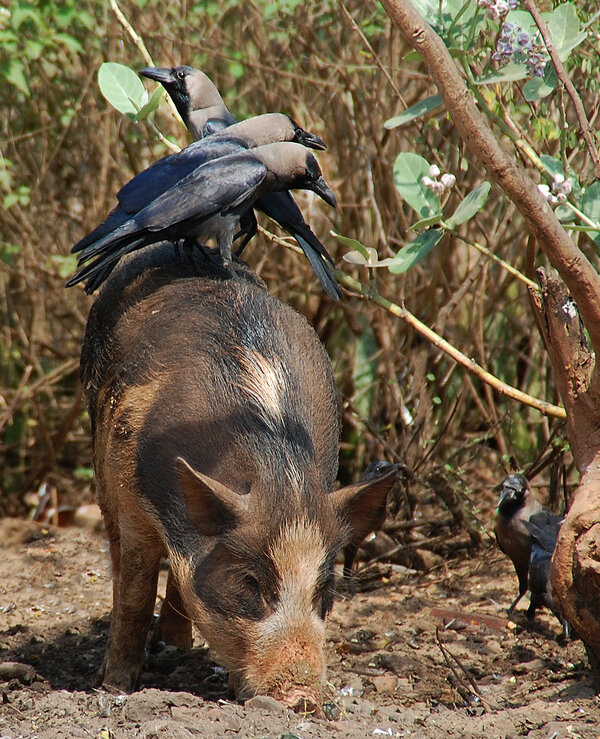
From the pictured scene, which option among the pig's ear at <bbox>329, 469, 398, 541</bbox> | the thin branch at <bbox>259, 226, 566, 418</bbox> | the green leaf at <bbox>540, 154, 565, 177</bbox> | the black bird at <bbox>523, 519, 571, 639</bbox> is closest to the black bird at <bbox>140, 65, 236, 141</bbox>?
the thin branch at <bbox>259, 226, 566, 418</bbox>

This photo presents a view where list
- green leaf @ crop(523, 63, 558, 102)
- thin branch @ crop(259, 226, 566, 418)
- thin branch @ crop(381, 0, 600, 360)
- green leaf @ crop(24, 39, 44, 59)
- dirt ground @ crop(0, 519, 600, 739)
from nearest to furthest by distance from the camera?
thin branch @ crop(381, 0, 600, 360) → dirt ground @ crop(0, 519, 600, 739) → green leaf @ crop(523, 63, 558, 102) → thin branch @ crop(259, 226, 566, 418) → green leaf @ crop(24, 39, 44, 59)

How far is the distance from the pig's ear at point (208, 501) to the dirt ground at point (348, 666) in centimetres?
61

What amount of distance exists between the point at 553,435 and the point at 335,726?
268 centimetres

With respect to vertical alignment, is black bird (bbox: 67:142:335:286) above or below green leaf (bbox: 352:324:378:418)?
above

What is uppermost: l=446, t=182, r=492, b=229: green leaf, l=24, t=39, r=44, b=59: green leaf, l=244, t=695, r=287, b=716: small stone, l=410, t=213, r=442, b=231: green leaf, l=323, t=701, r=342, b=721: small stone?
l=24, t=39, r=44, b=59: green leaf

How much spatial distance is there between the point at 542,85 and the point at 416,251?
813mm

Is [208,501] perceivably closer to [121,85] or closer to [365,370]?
[121,85]

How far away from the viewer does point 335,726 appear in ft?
11.0

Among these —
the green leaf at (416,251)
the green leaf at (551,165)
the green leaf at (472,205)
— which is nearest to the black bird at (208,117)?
the green leaf at (416,251)

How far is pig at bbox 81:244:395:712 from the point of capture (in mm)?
3518

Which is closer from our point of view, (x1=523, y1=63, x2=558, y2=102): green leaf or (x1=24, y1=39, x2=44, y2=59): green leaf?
(x1=523, y1=63, x2=558, y2=102): green leaf

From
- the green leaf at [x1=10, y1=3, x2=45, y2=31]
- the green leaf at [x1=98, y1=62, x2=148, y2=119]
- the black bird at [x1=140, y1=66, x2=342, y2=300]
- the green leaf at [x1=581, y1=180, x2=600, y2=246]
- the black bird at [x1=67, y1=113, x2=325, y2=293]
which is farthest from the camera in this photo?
the green leaf at [x1=10, y1=3, x2=45, y2=31]

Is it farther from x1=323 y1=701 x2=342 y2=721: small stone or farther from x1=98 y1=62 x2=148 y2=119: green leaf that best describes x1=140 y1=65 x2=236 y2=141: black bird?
x1=323 y1=701 x2=342 y2=721: small stone

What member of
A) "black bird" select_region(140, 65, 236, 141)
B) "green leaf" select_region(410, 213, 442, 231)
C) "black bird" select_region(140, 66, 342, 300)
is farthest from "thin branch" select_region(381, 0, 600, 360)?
"black bird" select_region(140, 65, 236, 141)
